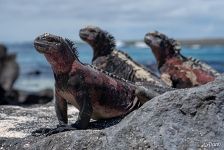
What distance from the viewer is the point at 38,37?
5.96m

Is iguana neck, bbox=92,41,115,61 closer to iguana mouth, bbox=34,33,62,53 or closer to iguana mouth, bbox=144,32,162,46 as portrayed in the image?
iguana mouth, bbox=144,32,162,46

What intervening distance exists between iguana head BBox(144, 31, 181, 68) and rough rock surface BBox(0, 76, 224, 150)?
21.9 ft

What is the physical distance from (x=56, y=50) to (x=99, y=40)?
17.1 ft

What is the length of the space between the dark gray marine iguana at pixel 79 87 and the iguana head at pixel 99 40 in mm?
4439

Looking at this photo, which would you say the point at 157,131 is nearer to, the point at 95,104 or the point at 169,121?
the point at 169,121

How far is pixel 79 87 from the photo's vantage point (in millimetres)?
6043

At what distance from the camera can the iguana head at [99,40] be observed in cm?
1095

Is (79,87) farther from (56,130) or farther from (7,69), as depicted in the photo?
(7,69)

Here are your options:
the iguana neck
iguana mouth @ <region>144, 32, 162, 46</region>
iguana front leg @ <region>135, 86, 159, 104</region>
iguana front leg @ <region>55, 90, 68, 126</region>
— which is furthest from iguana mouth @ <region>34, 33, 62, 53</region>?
iguana mouth @ <region>144, 32, 162, 46</region>

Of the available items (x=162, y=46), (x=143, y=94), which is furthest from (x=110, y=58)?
(x=143, y=94)

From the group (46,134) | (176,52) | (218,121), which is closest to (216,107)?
(218,121)

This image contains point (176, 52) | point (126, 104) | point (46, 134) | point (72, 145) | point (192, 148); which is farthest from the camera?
point (176, 52)

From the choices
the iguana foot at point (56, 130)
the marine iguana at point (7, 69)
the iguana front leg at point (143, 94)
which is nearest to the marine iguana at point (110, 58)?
the iguana front leg at point (143, 94)

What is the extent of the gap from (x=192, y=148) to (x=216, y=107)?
47 cm
